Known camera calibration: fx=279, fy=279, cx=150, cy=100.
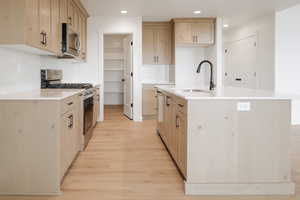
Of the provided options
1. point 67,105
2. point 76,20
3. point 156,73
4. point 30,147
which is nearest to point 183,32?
point 156,73

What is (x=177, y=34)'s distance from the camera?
6309 mm

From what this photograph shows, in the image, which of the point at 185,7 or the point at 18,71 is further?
the point at 185,7

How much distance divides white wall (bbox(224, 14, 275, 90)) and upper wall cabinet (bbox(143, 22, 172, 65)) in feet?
6.48

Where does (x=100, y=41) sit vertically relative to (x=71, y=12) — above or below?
below

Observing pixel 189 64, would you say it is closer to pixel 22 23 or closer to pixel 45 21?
pixel 45 21

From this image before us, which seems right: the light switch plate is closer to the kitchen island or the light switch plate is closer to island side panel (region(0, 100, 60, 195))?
the kitchen island

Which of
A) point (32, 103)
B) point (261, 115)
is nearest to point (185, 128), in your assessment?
point (261, 115)

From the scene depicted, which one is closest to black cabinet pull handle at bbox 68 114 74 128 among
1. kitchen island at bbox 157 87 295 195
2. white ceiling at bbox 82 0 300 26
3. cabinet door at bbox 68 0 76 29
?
kitchen island at bbox 157 87 295 195

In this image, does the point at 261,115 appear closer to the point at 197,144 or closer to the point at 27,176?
the point at 197,144

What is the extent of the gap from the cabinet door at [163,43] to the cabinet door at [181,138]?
399 cm

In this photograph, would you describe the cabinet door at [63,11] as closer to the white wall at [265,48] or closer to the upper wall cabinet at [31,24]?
the upper wall cabinet at [31,24]

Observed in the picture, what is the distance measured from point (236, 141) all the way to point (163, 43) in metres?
4.68

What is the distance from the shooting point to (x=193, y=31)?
6.32 meters

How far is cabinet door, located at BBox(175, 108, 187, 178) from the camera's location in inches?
95.3
